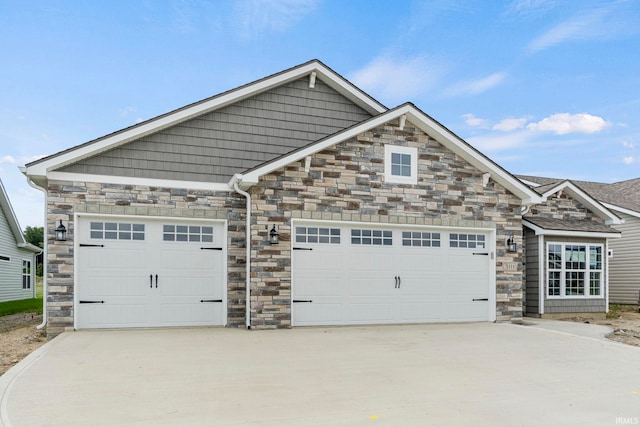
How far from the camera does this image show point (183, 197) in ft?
35.8

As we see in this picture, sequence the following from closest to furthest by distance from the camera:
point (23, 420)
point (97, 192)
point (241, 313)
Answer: point (23, 420), point (97, 192), point (241, 313)

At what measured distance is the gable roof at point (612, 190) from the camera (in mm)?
19250

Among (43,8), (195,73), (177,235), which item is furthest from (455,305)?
(43,8)

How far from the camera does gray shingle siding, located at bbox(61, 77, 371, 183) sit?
10.7 meters

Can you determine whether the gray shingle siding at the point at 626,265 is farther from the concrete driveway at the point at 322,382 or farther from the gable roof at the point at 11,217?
the gable roof at the point at 11,217

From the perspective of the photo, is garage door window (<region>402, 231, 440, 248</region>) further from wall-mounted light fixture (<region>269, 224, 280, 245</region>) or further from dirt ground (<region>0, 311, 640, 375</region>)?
dirt ground (<region>0, 311, 640, 375</region>)

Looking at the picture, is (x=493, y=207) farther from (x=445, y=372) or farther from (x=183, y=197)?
(x=183, y=197)

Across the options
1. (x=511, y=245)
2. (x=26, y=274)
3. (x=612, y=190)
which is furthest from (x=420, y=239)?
(x=26, y=274)

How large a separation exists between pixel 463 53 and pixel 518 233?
7905mm

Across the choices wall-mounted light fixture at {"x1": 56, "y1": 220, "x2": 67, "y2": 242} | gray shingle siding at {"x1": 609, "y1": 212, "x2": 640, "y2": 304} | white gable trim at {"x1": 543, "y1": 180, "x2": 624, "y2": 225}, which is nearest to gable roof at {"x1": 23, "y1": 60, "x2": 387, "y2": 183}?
wall-mounted light fixture at {"x1": 56, "y1": 220, "x2": 67, "y2": 242}

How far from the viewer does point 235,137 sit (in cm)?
1172

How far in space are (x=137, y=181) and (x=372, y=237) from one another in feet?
17.2

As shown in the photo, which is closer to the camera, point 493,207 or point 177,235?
point 177,235

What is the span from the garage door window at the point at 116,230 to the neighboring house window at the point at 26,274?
1685cm
